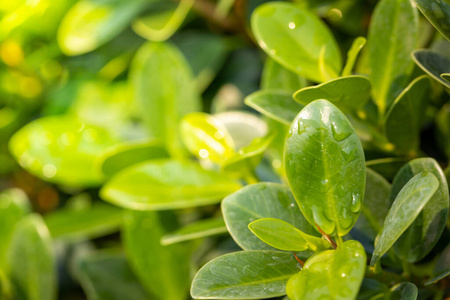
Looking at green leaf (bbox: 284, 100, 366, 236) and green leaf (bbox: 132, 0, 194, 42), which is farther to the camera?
green leaf (bbox: 132, 0, 194, 42)

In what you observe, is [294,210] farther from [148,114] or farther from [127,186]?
[148,114]

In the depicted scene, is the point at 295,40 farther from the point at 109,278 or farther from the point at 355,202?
the point at 109,278

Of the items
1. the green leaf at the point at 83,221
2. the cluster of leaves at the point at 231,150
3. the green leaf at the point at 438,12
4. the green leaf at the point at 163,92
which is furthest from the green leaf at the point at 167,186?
the green leaf at the point at 438,12

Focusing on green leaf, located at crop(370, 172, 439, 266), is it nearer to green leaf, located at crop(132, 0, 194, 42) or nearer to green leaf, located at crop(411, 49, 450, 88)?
green leaf, located at crop(411, 49, 450, 88)

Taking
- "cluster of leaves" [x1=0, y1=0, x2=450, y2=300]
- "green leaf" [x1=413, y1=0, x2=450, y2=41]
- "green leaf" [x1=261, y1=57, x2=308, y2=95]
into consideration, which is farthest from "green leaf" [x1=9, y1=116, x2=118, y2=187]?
"green leaf" [x1=413, y1=0, x2=450, y2=41]

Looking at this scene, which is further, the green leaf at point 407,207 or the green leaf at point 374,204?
the green leaf at point 374,204

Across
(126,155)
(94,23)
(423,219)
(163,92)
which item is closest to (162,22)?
(94,23)

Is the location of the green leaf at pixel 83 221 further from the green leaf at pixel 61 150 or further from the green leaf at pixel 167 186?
the green leaf at pixel 167 186
